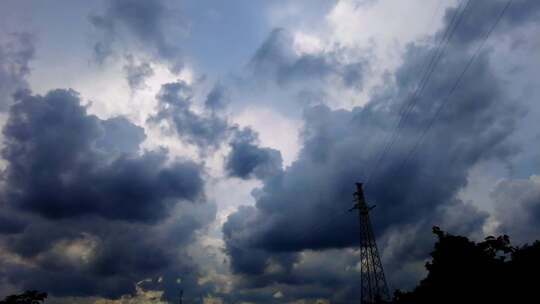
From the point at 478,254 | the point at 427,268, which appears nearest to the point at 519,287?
the point at 478,254

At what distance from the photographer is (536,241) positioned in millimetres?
52188

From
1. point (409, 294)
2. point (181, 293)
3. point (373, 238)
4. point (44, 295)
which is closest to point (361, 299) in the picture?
point (373, 238)

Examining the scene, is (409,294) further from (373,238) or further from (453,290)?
(373,238)

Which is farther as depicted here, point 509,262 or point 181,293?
point 181,293

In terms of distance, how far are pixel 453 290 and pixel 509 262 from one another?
26.6 feet

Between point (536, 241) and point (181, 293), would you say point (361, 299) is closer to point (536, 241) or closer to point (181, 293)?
point (536, 241)

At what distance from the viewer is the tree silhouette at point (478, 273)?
45.6 meters

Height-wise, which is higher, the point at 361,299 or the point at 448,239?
the point at 448,239

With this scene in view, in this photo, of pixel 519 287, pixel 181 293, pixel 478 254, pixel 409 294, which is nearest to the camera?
pixel 519 287

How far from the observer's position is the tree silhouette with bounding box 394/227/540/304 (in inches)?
1795

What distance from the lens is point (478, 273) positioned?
167 feet

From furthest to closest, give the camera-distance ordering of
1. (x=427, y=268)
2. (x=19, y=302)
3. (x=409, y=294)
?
(x=19, y=302), (x=409, y=294), (x=427, y=268)

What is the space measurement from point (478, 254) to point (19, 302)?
262 ft

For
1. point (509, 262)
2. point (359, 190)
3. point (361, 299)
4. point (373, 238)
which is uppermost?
point (359, 190)
